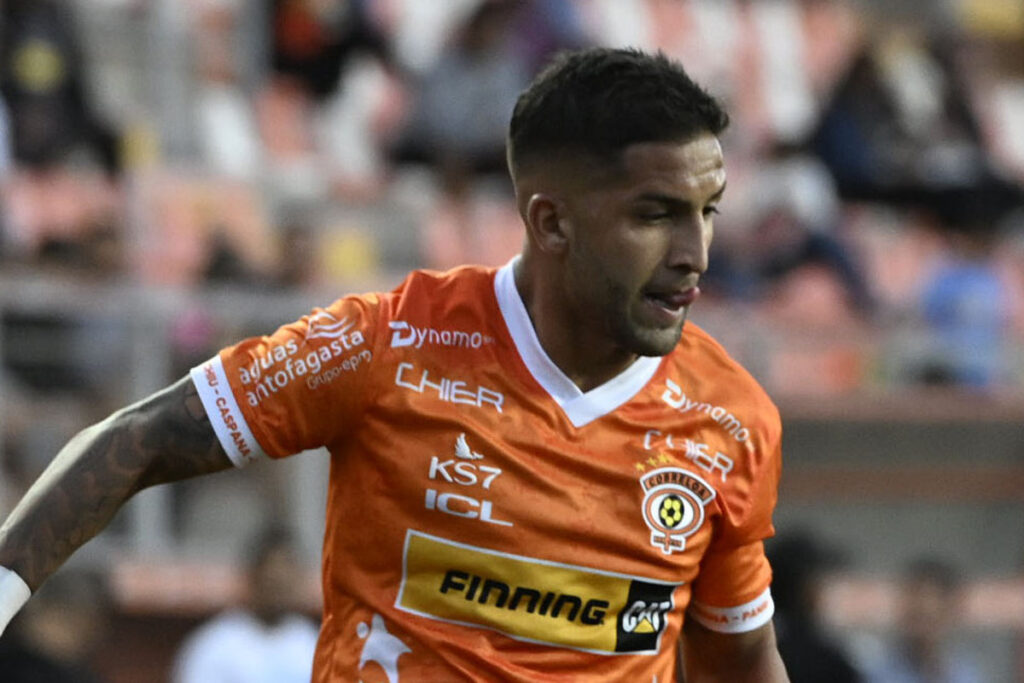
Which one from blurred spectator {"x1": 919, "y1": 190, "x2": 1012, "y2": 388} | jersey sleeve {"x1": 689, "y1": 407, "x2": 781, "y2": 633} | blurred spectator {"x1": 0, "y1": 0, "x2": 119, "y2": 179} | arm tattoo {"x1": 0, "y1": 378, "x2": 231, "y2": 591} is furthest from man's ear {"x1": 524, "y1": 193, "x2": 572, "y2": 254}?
blurred spectator {"x1": 919, "y1": 190, "x2": 1012, "y2": 388}

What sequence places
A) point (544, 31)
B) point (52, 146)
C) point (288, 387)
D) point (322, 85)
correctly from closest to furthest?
point (288, 387)
point (52, 146)
point (322, 85)
point (544, 31)

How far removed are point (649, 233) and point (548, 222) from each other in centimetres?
26

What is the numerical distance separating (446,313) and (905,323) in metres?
7.86

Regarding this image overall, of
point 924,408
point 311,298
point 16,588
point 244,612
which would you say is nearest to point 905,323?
point 924,408

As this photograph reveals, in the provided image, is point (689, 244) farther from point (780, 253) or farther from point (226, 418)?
point (780, 253)

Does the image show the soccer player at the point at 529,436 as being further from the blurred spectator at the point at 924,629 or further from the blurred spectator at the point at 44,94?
the blurred spectator at the point at 44,94

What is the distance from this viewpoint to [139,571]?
9.09 m


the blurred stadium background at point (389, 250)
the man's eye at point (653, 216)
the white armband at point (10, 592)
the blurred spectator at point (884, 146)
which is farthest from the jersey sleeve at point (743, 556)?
the blurred spectator at point (884, 146)

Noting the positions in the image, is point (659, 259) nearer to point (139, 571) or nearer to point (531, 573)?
point (531, 573)

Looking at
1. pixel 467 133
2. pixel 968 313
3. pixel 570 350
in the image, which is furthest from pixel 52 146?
pixel 570 350

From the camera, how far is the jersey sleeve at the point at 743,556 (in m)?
3.96

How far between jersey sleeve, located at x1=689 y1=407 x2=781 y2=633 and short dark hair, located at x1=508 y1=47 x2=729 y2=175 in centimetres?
78

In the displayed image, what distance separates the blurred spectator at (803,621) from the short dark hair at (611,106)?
4126 mm

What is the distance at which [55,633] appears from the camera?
6414 mm
